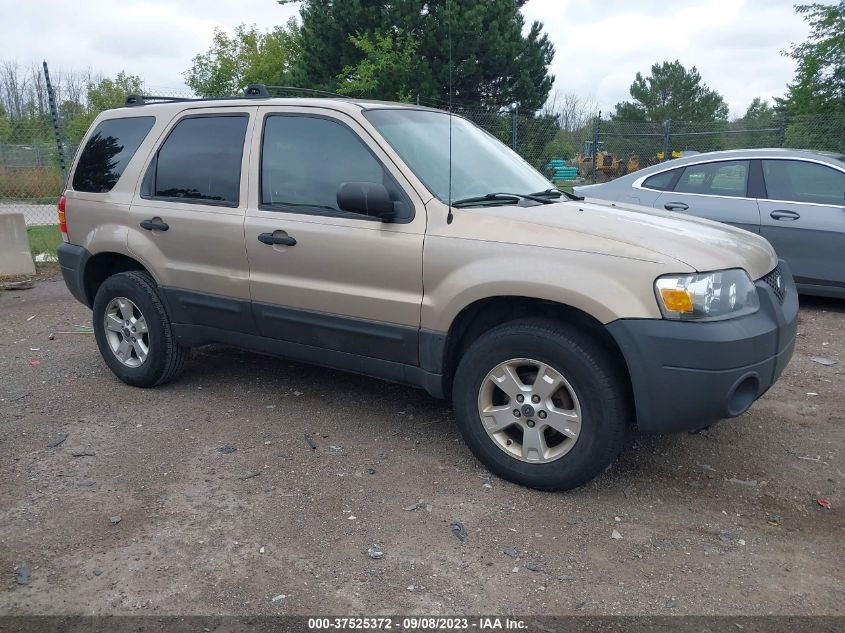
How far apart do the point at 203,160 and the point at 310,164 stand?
0.89 metres

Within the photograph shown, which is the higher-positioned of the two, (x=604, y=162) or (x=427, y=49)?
(x=427, y=49)

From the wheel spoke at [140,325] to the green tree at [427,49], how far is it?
12983mm

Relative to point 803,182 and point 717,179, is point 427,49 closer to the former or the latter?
point 717,179

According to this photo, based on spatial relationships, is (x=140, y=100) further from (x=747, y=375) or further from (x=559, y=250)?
(x=747, y=375)

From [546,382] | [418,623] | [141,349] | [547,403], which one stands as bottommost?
[418,623]

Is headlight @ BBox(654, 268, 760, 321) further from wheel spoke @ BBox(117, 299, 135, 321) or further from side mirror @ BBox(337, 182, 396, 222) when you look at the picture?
wheel spoke @ BBox(117, 299, 135, 321)

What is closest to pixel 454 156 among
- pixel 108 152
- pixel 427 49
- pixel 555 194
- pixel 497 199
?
pixel 497 199

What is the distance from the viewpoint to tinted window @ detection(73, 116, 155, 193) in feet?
16.6

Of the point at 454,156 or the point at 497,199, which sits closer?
the point at 497,199

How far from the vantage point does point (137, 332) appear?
511 cm

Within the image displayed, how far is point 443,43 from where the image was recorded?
18.0 m

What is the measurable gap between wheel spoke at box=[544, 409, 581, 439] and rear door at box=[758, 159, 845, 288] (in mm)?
4617

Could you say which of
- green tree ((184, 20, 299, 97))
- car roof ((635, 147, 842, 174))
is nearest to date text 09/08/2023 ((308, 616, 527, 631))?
car roof ((635, 147, 842, 174))

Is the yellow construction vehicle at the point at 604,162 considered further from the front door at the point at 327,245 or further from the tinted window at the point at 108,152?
the front door at the point at 327,245
